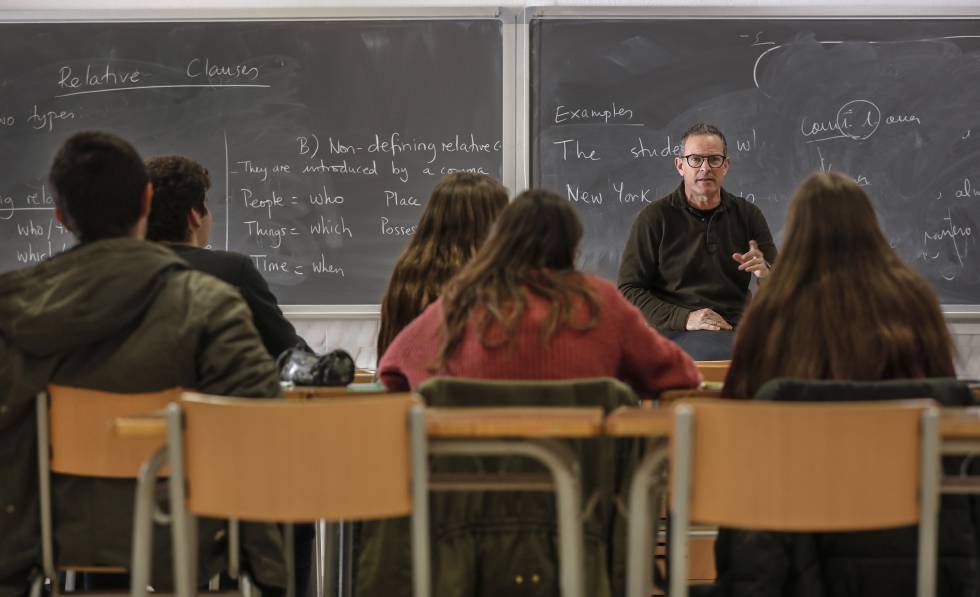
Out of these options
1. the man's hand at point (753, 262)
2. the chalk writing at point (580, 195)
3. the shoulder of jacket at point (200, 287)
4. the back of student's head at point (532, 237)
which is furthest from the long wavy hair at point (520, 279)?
the chalk writing at point (580, 195)

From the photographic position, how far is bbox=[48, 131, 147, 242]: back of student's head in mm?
2387

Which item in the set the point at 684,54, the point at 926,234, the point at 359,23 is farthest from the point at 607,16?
the point at 926,234

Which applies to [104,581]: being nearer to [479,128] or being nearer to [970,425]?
[970,425]

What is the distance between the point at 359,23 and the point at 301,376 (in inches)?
105

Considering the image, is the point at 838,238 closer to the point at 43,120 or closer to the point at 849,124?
the point at 849,124

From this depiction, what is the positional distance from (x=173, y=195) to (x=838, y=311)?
5.68 ft

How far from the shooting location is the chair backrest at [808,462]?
1.80 m

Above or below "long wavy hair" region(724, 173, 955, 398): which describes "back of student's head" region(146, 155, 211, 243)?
above

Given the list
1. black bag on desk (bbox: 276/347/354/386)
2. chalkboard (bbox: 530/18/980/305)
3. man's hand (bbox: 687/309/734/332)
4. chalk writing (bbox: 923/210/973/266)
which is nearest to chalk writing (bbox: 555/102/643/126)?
chalkboard (bbox: 530/18/980/305)

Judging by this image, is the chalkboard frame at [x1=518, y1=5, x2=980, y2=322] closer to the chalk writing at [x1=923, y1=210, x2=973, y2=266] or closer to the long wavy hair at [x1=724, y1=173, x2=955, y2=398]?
the chalk writing at [x1=923, y1=210, x2=973, y2=266]

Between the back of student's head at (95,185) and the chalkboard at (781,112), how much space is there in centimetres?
278

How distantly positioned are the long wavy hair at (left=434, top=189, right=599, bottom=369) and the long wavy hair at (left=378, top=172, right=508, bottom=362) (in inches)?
23.3

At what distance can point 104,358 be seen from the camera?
2.27m

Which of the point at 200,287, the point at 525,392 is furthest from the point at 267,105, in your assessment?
the point at 525,392
